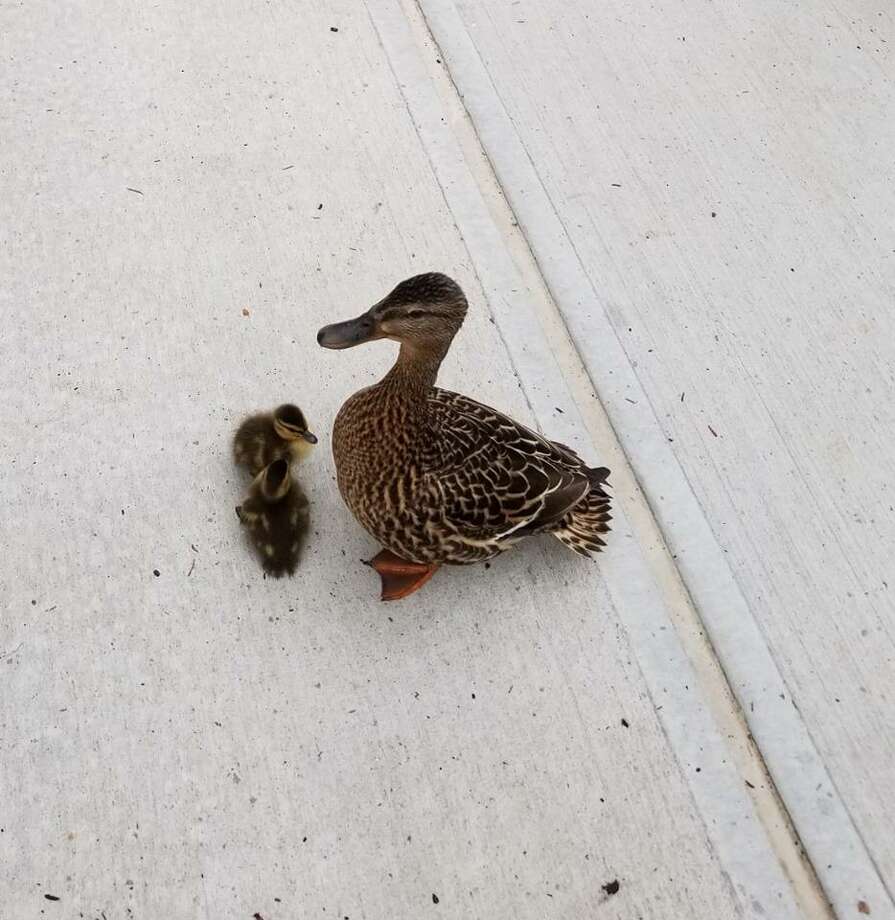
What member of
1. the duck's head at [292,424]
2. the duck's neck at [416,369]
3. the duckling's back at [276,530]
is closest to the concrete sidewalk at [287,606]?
the duckling's back at [276,530]

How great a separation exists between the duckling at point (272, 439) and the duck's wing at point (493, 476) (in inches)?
10.4

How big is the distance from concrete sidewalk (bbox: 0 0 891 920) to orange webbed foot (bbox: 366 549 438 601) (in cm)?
4

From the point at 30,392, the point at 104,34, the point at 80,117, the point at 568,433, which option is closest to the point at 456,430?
the point at 568,433

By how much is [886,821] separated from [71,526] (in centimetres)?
156

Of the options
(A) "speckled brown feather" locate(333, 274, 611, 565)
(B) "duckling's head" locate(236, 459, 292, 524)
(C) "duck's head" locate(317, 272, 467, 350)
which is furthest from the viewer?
(B) "duckling's head" locate(236, 459, 292, 524)

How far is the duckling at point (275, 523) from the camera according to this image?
1.66m

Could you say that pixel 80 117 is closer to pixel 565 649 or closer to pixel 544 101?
pixel 544 101

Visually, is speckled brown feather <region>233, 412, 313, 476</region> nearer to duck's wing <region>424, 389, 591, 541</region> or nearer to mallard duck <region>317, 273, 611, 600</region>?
mallard duck <region>317, 273, 611, 600</region>

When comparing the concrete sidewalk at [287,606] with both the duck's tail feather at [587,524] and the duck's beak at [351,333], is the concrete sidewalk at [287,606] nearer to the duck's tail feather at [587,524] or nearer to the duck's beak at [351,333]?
the duck's tail feather at [587,524]

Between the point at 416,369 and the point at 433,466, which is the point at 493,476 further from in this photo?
the point at 416,369

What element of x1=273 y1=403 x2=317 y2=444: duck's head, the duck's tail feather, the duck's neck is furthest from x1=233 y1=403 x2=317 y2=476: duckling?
the duck's tail feather

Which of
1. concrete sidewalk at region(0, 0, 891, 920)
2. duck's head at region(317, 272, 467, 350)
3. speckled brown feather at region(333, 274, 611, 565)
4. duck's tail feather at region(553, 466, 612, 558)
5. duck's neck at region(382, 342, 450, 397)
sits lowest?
concrete sidewalk at region(0, 0, 891, 920)

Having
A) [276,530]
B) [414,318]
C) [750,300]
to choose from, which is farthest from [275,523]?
→ [750,300]

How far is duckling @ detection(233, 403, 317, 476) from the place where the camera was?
170 cm
